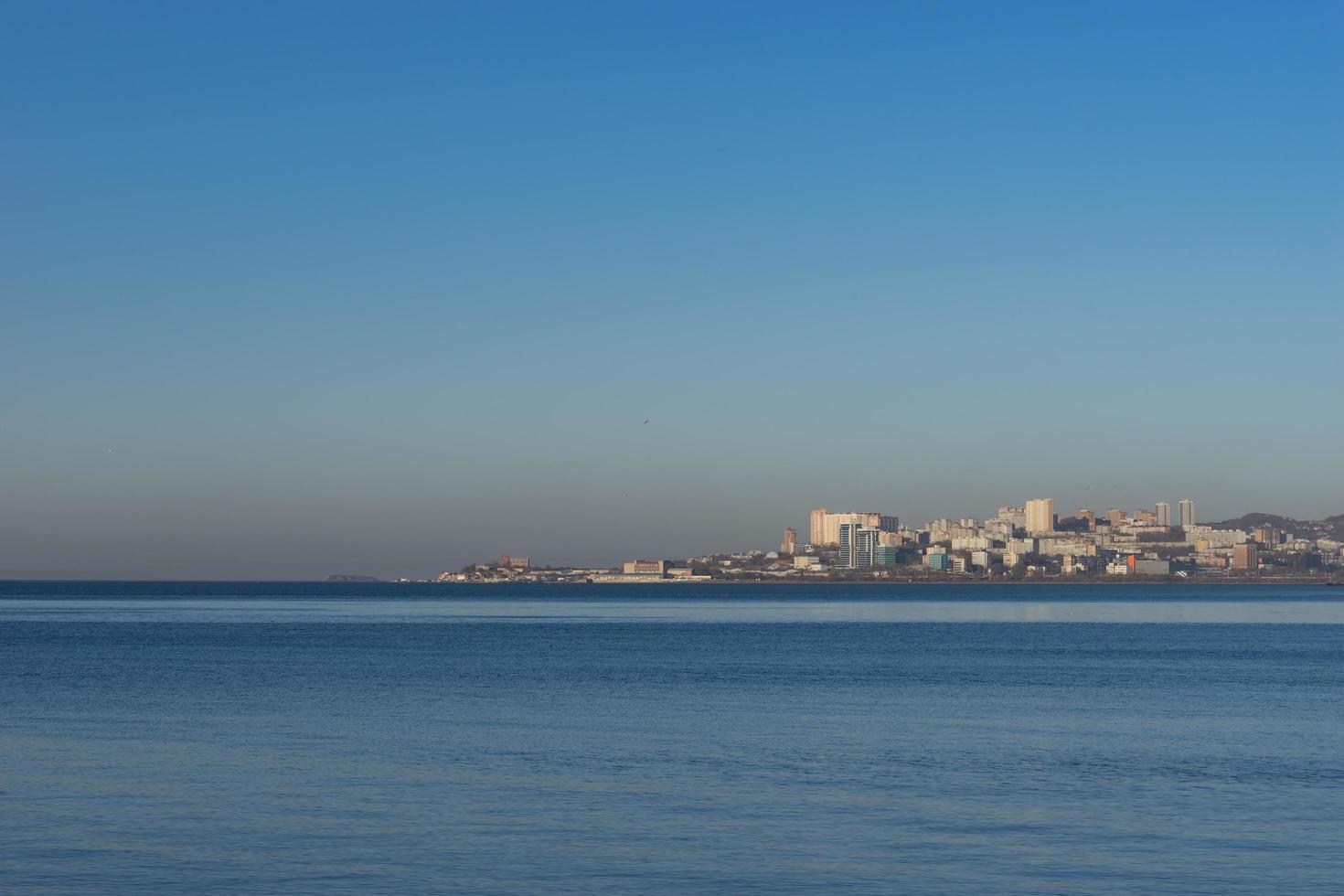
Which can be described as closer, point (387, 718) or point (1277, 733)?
point (1277, 733)

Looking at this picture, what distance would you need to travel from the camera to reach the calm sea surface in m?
23.8

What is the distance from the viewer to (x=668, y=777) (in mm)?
33031

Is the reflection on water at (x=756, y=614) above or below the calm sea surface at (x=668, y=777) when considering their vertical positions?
below

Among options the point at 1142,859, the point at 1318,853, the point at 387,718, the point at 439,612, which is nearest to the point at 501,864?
the point at 1142,859

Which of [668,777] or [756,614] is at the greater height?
[668,777]

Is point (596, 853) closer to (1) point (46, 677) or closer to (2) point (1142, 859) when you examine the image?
(2) point (1142, 859)

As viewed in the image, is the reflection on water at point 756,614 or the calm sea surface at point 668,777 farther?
the reflection on water at point 756,614

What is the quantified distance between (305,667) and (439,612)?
105264 millimetres

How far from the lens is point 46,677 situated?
6250 centimetres

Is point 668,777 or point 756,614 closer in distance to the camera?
point 668,777

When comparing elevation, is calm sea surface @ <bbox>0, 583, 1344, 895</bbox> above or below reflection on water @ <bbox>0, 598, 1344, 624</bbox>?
above

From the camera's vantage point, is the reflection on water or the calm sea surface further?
the reflection on water

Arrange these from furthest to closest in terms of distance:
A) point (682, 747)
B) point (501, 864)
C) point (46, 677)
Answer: point (46, 677) < point (682, 747) < point (501, 864)

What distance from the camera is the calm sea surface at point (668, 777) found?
23.8 m
